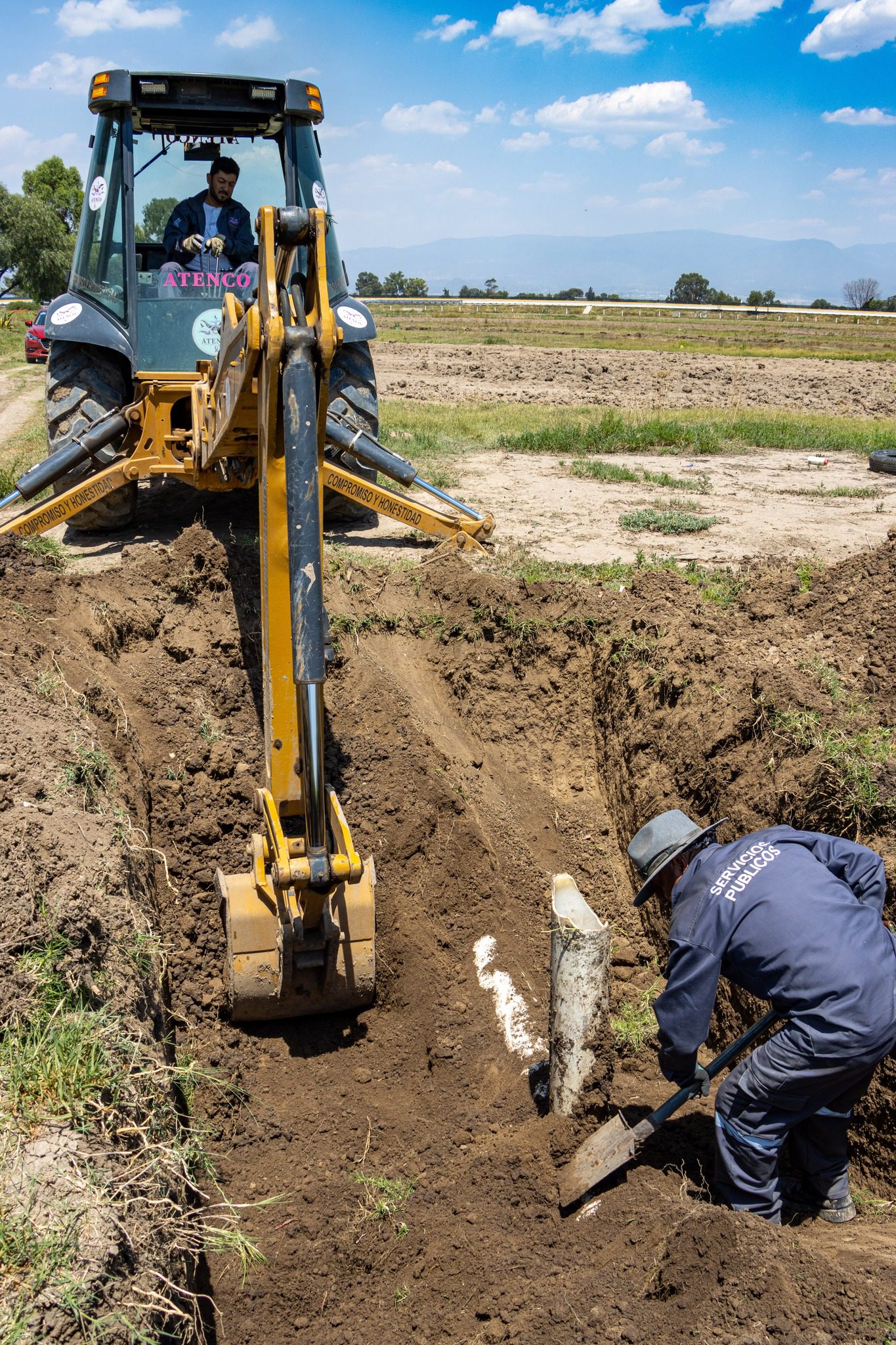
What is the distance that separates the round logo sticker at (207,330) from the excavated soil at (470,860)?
149 cm

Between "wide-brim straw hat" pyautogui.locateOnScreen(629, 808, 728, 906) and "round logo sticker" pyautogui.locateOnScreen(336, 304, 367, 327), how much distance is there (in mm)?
5158

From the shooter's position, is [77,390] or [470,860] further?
[77,390]

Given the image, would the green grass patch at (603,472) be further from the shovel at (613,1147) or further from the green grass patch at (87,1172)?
the green grass patch at (87,1172)

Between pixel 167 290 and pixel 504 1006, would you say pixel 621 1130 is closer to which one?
pixel 504 1006

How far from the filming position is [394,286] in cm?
8906

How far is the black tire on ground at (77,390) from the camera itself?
735 cm

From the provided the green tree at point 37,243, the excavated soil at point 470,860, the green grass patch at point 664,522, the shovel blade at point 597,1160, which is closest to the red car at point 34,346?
the green tree at point 37,243

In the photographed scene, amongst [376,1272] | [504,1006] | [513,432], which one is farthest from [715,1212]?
[513,432]

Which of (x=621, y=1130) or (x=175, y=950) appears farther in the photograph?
(x=175, y=950)

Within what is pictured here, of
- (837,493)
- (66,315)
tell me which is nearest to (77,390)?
(66,315)

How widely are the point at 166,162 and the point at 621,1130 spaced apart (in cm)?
709

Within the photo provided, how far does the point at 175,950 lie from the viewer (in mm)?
4539

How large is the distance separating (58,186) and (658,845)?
205ft

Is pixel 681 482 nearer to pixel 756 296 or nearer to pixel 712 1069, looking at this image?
pixel 712 1069
